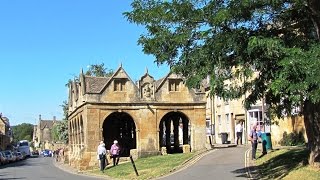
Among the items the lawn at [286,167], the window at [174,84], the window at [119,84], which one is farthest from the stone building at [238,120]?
the lawn at [286,167]

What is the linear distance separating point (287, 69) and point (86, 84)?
3191 cm

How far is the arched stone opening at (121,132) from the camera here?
49281 millimetres

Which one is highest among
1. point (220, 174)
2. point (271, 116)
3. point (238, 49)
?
point (238, 49)

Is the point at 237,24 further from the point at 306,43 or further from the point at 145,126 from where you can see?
the point at 145,126

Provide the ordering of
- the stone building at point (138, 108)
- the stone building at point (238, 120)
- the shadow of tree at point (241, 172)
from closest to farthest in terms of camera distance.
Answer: the shadow of tree at point (241, 172) < the stone building at point (238, 120) < the stone building at point (138, 108)

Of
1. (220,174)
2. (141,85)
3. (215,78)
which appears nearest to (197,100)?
(141,85)

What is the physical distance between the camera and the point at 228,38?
1491 cm

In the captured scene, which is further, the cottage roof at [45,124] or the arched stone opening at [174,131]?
the cottage roof at [45,124]

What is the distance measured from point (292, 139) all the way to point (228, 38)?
2090cm

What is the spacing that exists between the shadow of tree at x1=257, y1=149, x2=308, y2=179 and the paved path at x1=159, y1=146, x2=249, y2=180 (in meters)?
0.88

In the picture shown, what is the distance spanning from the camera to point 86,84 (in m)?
43.6

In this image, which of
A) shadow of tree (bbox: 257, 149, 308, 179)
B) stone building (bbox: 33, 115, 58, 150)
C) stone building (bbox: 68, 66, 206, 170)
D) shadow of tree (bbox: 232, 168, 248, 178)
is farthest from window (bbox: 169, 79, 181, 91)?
stone building (bbox: 33, 115, 58, 150)

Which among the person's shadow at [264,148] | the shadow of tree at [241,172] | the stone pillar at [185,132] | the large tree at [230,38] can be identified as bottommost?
the shadow of tree at [241,172]

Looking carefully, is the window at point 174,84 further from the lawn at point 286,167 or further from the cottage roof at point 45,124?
the cottage roof at point 45,124
